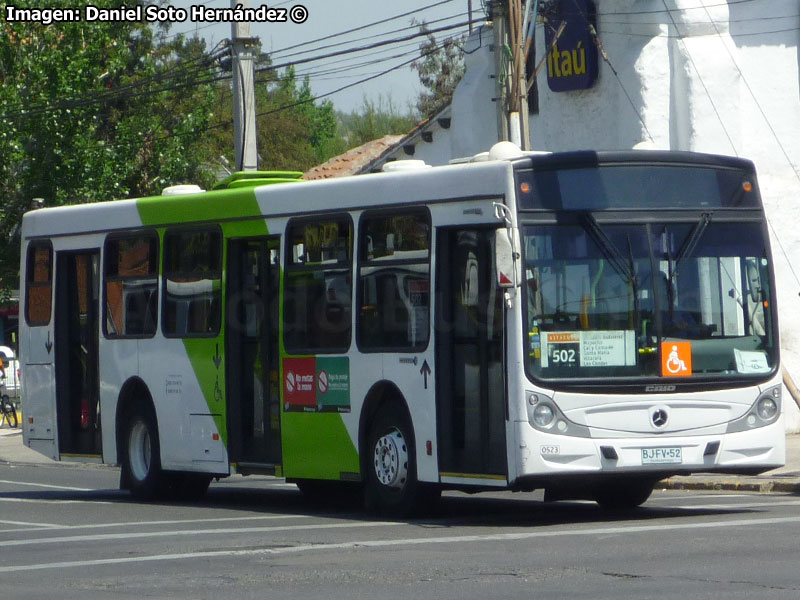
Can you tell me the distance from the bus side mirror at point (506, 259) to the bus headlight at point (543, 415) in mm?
950

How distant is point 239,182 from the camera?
16375 mm

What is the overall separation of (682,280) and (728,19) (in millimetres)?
12585

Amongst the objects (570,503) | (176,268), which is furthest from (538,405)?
(176,268)

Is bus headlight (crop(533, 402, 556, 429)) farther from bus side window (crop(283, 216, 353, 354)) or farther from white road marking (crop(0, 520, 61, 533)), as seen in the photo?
white road marking (crop(0, 520, 61, 533))

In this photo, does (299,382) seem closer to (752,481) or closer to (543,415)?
(543,415)

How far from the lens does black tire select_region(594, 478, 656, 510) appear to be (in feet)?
45.9

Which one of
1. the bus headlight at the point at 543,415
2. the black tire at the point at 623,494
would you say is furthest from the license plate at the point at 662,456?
the black tire at the point at 623,494

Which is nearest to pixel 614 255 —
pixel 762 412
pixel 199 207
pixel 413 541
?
pixel 762 412

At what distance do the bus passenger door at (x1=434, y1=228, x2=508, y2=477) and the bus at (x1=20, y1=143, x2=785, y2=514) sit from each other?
18 mm

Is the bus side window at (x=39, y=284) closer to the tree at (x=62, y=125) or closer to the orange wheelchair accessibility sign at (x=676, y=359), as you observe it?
the orange wheelchair accessibility sign at (x=676, y=359)

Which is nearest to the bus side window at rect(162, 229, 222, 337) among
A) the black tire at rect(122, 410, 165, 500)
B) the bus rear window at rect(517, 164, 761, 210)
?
the black tire at rect(122, 410, 165, 500)

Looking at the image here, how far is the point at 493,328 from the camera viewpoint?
12.5 m

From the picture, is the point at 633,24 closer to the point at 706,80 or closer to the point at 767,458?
the point at 706,80

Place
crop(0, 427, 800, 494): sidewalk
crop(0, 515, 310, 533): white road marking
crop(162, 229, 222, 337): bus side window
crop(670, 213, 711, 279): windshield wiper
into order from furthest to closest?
crop(0, 427, 800, 494): sidewalk, crop(162, 229, 222, 337): bus side window, crop(0, 515, 310, 533): white road marking, crop(670, 213, 711, 279): windshield wiper
